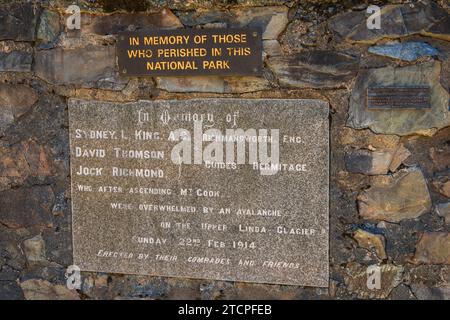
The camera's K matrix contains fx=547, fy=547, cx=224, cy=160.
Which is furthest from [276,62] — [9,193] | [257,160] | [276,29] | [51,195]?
[9,193]

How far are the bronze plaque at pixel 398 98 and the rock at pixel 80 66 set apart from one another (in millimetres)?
1319

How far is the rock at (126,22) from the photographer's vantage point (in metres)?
2.89

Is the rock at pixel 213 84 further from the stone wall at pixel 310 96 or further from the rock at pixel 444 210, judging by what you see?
the rock at pixel 444 210

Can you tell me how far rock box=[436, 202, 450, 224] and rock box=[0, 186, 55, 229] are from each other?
6.89 ft

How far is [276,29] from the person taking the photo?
2.76 metres

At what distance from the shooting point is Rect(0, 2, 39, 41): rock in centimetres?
307

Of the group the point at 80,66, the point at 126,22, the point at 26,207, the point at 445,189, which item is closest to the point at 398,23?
the point at 445,189

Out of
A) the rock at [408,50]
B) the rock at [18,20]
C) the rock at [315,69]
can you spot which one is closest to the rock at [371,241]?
the rock at [315,69]

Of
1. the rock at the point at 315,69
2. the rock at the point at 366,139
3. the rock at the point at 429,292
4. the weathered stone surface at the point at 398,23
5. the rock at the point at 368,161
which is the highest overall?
the weathered stone surface at the point at 398,23

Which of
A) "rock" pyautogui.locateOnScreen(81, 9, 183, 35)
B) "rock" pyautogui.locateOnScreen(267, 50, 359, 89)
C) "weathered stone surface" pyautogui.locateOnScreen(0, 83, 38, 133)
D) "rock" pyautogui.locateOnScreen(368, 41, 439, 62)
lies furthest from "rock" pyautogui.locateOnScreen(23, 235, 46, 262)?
"rock" pyautogui.locateOnScreen(368, 41, 439, 62)

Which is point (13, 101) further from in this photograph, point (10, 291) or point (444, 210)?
point (444, 210)

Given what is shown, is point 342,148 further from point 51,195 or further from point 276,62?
point 51,195

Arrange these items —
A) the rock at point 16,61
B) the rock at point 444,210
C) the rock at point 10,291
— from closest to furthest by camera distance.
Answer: the rock at point 444,210
the rock at point 16,61
the rock at point 10,291

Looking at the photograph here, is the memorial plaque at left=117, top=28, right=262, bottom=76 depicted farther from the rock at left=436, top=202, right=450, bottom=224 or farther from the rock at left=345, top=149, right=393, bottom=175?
the rock at left=436, top=202, right=450, bottom=224
